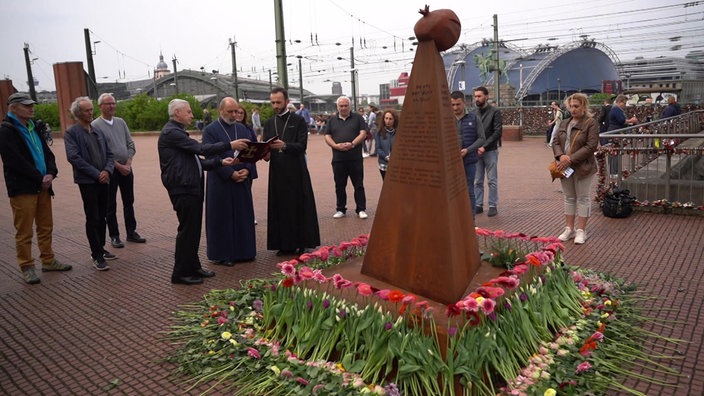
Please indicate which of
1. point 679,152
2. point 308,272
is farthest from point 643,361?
point 679,152

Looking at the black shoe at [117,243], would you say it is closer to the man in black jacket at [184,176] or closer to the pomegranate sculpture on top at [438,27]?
the man in black jacket at [184,176]

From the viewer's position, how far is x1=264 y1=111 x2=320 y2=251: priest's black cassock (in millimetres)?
6520

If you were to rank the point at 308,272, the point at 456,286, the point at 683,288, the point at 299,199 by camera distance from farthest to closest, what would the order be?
1. the point at 299,199
2. the point at 683,288
3. the point at 308,272
4. the point at 456,286

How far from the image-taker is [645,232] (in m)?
7.23

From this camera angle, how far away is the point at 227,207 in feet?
20.8

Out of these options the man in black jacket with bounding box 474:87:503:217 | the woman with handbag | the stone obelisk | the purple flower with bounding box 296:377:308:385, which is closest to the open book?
the stone obelisk

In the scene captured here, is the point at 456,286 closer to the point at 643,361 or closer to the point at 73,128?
the point at 643,361

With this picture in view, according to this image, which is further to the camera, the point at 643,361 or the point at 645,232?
the point at 645,232

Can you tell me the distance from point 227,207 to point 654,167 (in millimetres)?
7068

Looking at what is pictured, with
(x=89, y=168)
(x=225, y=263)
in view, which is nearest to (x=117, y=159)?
(x=89, y=168)

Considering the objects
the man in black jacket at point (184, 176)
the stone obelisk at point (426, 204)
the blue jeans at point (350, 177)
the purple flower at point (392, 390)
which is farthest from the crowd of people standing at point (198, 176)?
the purple flower at point (392, 390)

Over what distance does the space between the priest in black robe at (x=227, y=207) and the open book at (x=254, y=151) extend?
16.3 inches

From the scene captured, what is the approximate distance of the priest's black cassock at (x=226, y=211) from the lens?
6.30 m

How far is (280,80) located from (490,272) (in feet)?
24.9
